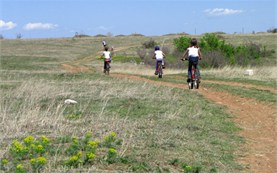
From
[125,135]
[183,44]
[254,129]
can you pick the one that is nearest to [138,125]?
[125,135]

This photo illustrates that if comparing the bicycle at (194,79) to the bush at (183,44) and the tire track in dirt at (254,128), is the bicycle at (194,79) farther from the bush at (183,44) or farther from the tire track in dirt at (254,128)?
the bush at (183,44)

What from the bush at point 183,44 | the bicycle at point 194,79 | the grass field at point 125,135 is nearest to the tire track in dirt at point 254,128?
the grass field at point 125,135

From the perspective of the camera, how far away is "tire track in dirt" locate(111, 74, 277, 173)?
23.1 feet

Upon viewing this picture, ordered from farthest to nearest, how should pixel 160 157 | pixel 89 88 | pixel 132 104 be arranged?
pixel 89 88, pixel 132 104, pixel 160 157

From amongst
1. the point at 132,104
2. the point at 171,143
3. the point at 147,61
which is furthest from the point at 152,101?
the point at 147,61

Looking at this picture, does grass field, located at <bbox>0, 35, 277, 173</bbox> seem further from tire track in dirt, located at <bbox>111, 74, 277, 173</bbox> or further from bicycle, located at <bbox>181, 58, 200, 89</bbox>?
bicycle, located at <bbox>181, 58, 200, 89</bbox>

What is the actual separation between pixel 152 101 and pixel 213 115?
7.40 ft

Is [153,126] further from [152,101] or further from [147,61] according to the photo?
[147,61]

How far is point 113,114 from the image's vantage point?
33.0ft

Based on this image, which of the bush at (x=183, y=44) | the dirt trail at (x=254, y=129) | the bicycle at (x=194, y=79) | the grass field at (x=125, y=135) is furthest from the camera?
the bush at (x=183, y=44)

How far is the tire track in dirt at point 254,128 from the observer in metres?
7.05

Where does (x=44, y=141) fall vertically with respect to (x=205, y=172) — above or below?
above

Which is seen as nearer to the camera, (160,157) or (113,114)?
(160,157)

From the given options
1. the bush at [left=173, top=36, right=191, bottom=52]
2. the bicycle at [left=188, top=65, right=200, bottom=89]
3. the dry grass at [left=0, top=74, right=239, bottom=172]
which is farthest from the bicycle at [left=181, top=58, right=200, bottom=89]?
the bush at [left=173, top=36, right=191, bottom=52]
